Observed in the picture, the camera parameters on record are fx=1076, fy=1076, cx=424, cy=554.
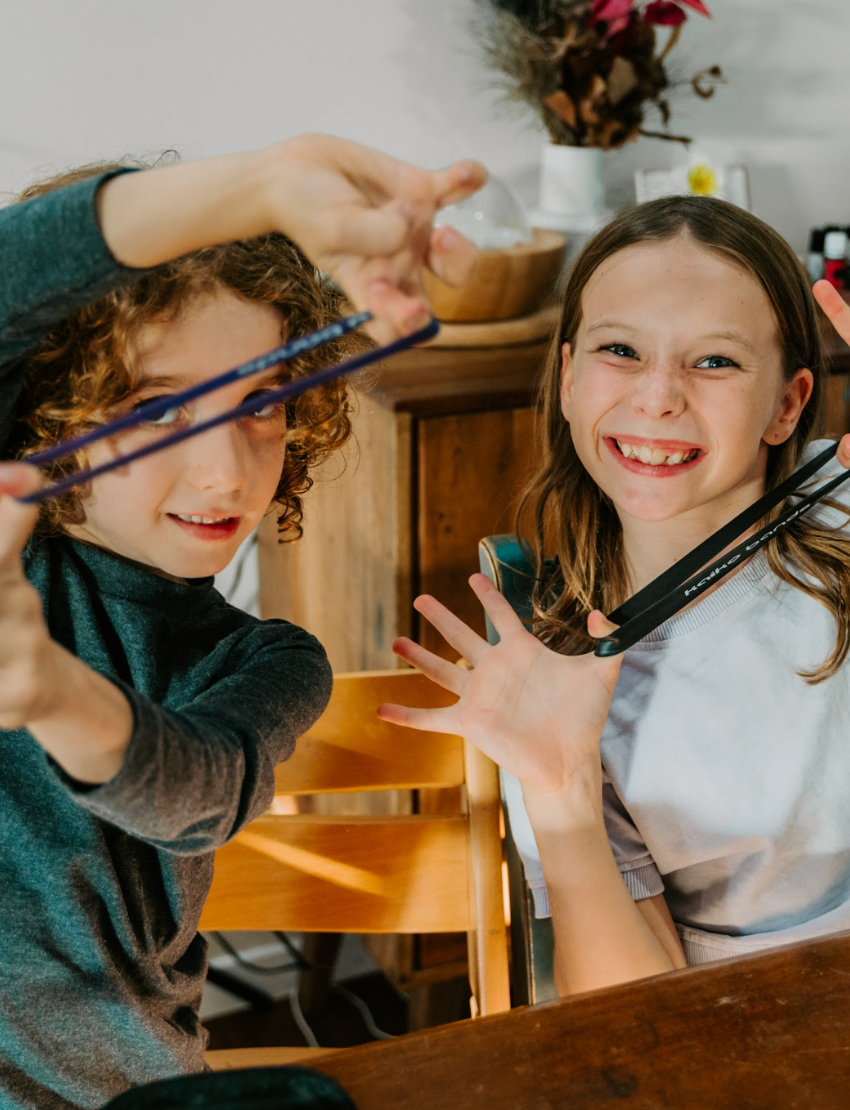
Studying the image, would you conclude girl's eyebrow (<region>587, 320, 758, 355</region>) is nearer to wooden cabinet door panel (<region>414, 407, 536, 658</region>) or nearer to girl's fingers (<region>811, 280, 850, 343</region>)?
girl's fingers (<region>811, 280, 850, 343</region>)

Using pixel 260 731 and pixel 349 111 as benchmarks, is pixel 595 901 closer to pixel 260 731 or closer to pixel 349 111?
pixel 260 731

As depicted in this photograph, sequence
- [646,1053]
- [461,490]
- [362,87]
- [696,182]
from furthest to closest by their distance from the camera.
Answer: [696,182] → [362,87] → [461,490] → [646,1053]

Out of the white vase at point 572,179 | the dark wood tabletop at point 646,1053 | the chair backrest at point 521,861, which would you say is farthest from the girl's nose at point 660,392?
the white vase at point 572,179

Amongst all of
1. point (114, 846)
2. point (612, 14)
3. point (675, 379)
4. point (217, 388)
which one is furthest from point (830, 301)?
point (612, 14)

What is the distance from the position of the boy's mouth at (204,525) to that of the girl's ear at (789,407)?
54cm

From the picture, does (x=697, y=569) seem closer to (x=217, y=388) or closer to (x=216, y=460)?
(x=216, y=460)

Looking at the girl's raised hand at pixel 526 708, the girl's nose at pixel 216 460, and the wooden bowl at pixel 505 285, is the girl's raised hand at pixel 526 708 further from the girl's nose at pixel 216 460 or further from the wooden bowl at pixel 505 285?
the wooden bowl at pixel 505 285

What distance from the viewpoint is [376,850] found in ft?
3.12

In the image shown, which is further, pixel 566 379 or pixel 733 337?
pixel 566 379

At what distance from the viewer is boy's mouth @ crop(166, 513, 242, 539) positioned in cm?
70

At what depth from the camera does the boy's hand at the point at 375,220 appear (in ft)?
1.69

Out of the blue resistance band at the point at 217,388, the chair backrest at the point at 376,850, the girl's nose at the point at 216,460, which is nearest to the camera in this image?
→ the blue resistance band at the point at 217,388

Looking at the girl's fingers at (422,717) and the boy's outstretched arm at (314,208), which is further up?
the boy's outstretched arm at (314,208)

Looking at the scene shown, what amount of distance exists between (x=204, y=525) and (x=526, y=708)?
0.31 m
